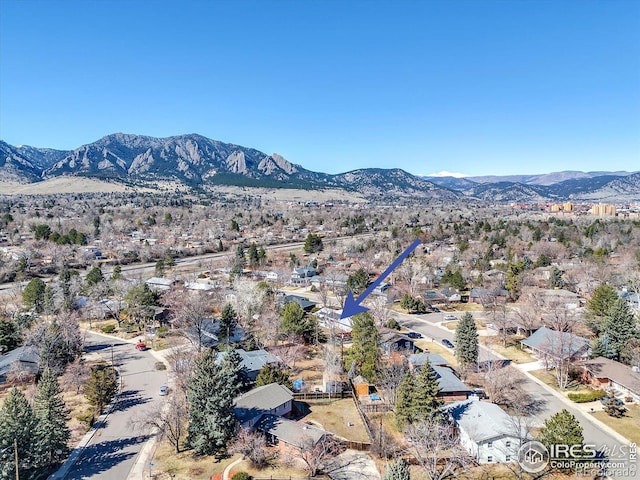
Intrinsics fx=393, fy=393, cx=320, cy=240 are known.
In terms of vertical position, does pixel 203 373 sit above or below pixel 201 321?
above

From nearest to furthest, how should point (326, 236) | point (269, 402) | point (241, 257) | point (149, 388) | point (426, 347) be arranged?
point (269, 402), point (149, 388), point (426, 347), point (241, 257), point (326, 236)

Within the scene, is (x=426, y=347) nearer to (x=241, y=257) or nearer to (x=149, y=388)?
(x=149, y=388)

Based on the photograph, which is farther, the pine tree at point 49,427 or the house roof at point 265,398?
the house roof at point 265,398

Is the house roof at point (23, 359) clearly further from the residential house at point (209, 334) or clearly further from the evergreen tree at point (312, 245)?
the evergreen tree at point (312, 245)

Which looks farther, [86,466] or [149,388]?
[149,388]

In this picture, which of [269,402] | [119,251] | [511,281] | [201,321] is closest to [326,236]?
[119,251]

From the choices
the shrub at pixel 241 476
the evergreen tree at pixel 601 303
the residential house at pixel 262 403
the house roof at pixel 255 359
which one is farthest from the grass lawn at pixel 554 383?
the shrub at pixel 241 476

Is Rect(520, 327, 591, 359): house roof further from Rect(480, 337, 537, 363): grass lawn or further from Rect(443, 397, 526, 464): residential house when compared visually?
Rect(443, 397, 526, 464): residential house
